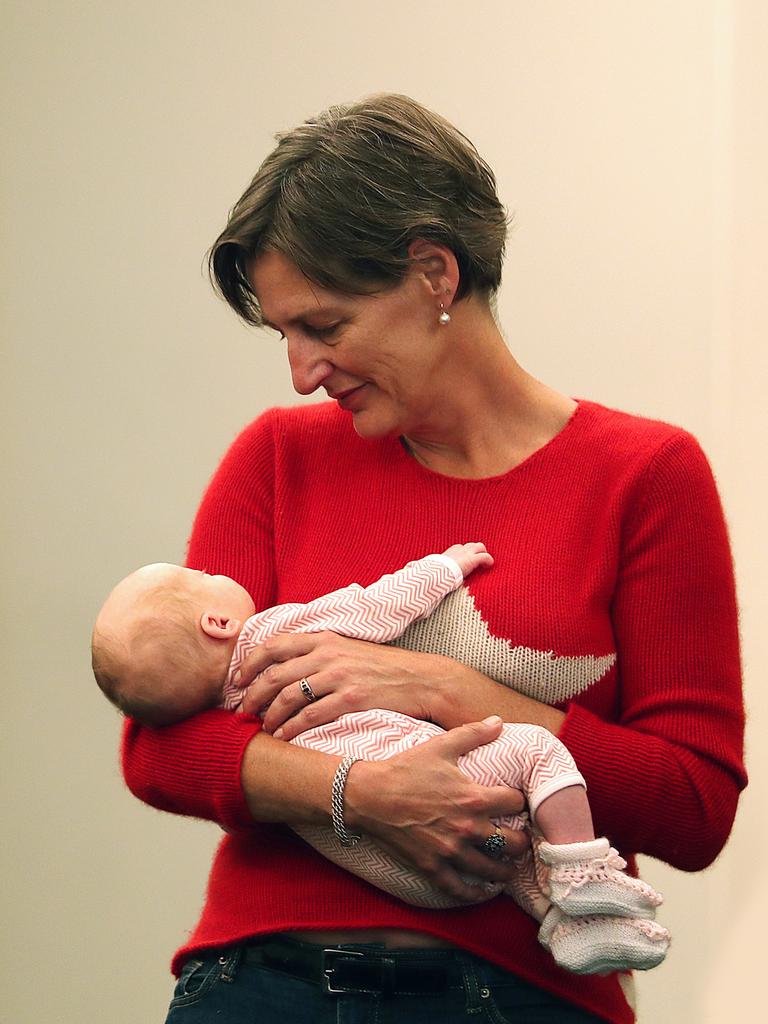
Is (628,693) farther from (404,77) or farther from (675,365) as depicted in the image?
(404,77)

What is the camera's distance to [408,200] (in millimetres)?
1712

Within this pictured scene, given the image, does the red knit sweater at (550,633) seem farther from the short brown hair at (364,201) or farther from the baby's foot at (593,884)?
the short brown hair at (364,201)

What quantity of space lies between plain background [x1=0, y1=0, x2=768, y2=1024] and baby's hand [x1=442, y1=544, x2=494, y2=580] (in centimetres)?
136

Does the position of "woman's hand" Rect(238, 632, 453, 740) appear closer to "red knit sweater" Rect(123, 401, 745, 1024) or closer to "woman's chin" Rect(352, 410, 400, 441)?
"red knit sweater" Rect(123, 401, 745, 1024)

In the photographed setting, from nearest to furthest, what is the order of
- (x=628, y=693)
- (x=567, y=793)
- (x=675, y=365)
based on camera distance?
(x=567, y=793) → (x=628, y=693) → (x=675, y=365)

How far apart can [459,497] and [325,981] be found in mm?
621

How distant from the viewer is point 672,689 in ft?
5.45

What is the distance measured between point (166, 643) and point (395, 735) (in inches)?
11.8

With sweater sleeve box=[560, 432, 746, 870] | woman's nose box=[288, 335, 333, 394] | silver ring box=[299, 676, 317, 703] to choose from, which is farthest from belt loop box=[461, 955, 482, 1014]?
woman's nose box=[288, 335, 333, 394]

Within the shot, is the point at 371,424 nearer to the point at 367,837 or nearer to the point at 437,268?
the point at 437,268

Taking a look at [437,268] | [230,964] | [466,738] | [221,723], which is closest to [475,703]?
[466,738]

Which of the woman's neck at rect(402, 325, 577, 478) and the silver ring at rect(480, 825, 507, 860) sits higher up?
the woman's neck at rect(402, 325, 577, 478)

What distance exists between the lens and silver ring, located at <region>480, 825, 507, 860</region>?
151cm

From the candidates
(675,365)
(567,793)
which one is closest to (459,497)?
(567,793)
